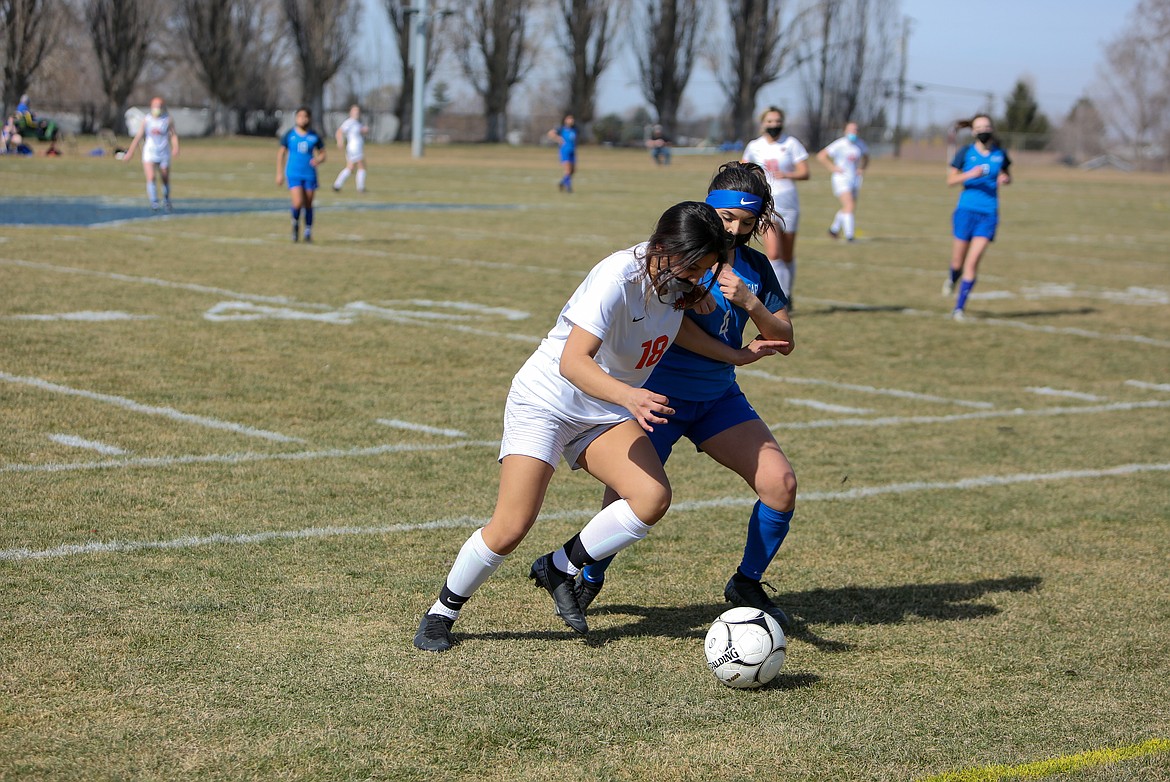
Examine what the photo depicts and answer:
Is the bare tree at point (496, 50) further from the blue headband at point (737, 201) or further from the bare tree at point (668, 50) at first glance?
the blue headband at point (737, 201)

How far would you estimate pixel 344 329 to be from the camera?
42.1 feet

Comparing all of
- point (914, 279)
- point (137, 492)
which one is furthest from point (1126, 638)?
point (914, 279)

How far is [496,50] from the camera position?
257 ft

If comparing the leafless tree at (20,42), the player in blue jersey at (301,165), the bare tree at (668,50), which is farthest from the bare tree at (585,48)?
the player in blue jersey at (301,165)

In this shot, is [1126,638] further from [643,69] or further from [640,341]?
[643,69]

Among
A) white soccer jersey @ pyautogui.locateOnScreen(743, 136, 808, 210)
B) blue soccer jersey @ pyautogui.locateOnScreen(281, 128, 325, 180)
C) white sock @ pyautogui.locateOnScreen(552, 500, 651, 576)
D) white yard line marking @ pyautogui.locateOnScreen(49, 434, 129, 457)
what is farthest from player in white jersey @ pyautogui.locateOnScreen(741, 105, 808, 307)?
white sock @ pyautogui.locateOnScreen(552, 500, 651, 576)

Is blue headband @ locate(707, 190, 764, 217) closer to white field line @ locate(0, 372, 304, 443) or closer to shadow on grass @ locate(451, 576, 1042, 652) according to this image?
shadow on grass @ locate(451, 576, 1042, 652)

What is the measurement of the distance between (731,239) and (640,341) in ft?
1.63

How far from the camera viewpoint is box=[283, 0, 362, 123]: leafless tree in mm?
73562

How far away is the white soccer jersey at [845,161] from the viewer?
23.5m

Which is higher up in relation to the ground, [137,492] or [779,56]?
[779,56]

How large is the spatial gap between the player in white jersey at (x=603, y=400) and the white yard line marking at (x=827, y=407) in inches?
210

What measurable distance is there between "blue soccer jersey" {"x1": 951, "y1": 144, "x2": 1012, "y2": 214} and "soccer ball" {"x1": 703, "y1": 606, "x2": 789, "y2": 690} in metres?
11.1

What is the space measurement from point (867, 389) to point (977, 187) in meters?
4.86
